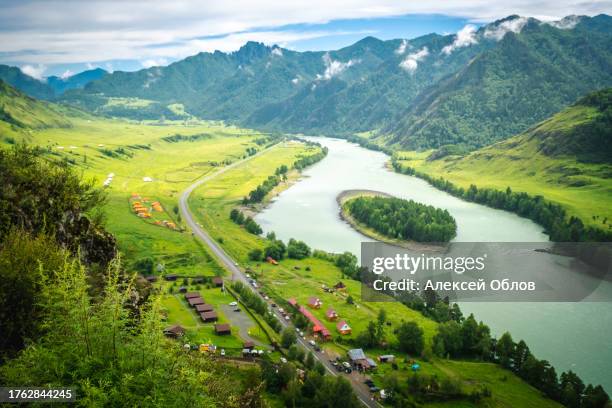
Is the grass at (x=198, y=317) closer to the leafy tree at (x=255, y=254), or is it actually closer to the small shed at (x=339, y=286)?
the leafy tree at (x=255, y=254)

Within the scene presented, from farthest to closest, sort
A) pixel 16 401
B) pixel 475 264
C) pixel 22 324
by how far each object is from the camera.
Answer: pixel 475 264
pixel 22 324
pixel 16 401

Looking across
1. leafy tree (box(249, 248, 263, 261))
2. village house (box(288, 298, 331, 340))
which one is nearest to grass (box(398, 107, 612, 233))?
leafy tree (box(249, 248, 263, 261))

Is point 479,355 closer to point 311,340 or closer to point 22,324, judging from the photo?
point 311,340

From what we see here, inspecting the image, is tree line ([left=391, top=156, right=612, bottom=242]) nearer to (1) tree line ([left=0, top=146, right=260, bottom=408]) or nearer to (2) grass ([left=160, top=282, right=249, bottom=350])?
(2) grass ([left=160, top=282, right=249, bottom=350])

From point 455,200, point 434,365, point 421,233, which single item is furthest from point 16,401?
point 455,200

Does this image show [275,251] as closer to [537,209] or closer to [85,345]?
[537,209]

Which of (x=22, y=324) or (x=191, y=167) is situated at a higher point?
(x=22, y=324)
